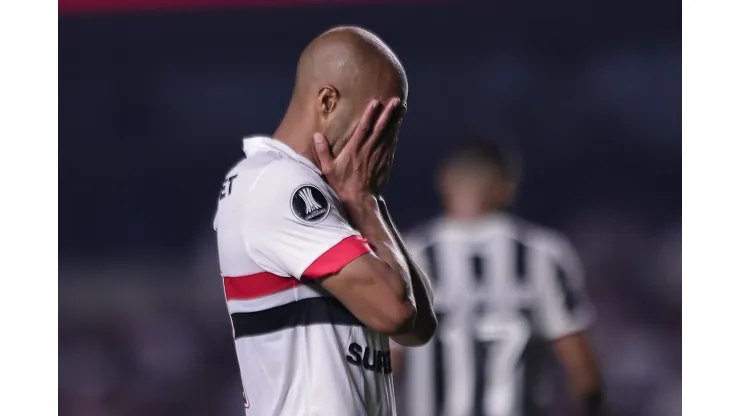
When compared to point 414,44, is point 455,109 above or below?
below

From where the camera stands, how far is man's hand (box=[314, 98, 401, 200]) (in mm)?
1642

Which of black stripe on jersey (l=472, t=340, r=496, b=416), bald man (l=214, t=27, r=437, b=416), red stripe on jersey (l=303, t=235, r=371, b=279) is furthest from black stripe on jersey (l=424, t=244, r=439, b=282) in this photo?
red stripe on jersey (l=303, t=235, r=371, b=279)

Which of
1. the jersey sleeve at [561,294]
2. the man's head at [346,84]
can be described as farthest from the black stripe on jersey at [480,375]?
the man's head at [346,84]

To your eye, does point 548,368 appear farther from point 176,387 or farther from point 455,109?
point 176,387

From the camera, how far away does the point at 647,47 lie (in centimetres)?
432

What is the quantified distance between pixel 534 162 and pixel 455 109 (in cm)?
43

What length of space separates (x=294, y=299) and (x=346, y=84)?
1.26 feet

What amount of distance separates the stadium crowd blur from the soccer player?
119mm

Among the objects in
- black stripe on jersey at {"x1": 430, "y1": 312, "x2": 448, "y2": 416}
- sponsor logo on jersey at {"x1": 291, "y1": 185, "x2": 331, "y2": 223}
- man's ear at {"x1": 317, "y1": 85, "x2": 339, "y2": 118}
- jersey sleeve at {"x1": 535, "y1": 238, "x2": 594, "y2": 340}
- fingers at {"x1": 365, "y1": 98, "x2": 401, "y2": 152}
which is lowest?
black stripe on jersey at {"x1": 430, "y1": 312, "x2": 448, "y2": 416}

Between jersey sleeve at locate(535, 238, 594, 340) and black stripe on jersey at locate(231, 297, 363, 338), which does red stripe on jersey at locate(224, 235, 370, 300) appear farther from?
jersey sleeve at locate(535, 238, 594, 340)

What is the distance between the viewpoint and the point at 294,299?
5.21 ft

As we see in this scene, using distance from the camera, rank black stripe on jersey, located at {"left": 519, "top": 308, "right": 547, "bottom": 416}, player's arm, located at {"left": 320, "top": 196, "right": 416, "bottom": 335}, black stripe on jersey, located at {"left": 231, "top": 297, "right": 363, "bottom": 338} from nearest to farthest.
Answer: player's arm, located at {"left": 320, "top": 196, "right": 416, "bottom": 335}, black stripe on jersey, located at {"left": 231, "top": 297, "right": 363, "bottom": 338}, black stripe on jersey, located at {"left": 519, "top": 308, "right": 547, "bottom": 416}

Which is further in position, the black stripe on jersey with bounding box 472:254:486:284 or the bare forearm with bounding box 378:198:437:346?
the black stripe on jersey with bounding box 472:254:486:284

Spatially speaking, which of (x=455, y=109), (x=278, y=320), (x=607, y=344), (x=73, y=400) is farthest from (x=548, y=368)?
(x=278, y=320)
